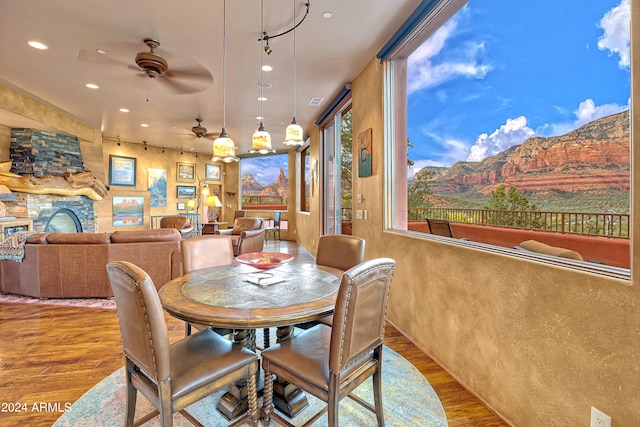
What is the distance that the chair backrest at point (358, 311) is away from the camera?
1226mm

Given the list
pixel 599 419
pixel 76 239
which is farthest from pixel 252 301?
pixel 76 239

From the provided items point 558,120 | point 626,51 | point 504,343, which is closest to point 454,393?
point 504,343

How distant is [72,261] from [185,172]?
6334 millimetres

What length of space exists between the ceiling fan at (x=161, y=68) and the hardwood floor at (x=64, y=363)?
281cm

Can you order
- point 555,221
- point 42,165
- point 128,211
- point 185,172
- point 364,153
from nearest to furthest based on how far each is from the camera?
1. point 555,221
2. point 364,153
3. point 42,165
4. point 128,211
5. point 185,172

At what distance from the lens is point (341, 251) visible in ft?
7.95

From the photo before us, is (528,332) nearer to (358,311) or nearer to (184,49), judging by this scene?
(358,311)

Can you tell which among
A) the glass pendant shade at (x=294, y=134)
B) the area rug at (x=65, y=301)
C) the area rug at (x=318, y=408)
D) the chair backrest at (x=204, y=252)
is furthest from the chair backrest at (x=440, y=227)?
the area rug at (x=65, y=301)

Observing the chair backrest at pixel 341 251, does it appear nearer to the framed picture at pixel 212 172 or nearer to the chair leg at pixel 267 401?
the chair leg at pixel 267 401

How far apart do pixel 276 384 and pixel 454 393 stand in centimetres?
117

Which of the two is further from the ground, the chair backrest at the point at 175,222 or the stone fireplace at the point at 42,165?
Answer: the stone fireplace at the point at 42,165

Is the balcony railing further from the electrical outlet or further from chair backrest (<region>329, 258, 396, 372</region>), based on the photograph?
chair backrest (<region>329, 258, 396, 372</region>)

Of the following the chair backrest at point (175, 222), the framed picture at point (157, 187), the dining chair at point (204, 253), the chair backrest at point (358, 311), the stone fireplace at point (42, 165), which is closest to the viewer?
the chair backrest at point (358, 311)

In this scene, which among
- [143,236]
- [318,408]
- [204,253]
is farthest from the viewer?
[143,236]
